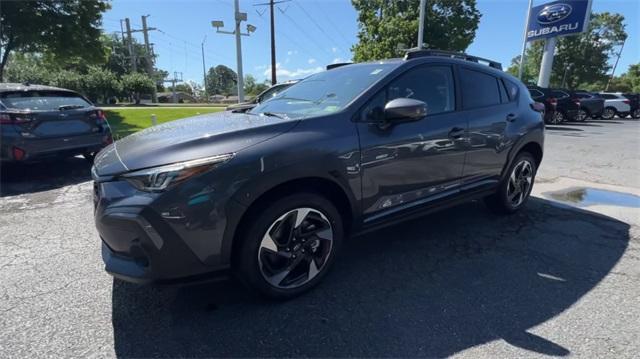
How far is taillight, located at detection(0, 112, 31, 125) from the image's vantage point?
522cm

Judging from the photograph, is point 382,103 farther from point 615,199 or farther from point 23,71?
point 23,71

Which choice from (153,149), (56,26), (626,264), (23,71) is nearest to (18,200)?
(153,149)

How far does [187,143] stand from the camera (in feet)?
7.47

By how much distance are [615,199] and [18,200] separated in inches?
318

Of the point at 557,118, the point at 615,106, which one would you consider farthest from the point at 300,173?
the point at 615,106

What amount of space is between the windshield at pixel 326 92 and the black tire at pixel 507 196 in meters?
1.98

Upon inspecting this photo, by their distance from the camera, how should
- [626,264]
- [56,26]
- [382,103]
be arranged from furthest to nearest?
1. [56,26]
2. [626,264]
3. [382,103]

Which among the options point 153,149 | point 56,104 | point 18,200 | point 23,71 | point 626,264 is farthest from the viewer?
point 23,71

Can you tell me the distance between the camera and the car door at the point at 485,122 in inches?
139

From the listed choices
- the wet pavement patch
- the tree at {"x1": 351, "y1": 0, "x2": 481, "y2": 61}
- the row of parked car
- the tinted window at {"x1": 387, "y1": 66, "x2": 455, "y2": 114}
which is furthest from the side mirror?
the tree at {"x1": 351, "y1": 0, "x2": 481, "y2": 61}

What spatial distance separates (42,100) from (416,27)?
73.8 ft

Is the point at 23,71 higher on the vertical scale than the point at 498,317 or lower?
higher

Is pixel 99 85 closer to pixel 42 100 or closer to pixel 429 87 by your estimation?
pixel 42 100

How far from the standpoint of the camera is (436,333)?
2.24 meters
